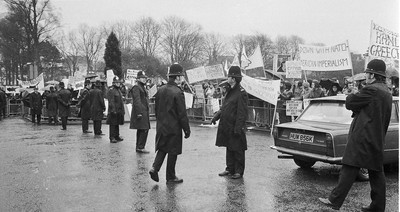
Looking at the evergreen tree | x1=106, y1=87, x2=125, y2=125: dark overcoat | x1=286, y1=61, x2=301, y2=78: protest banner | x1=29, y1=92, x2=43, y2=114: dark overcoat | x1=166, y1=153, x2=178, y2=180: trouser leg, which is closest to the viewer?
x1=166, y1=153, x2=178, y2=180: trouser leg

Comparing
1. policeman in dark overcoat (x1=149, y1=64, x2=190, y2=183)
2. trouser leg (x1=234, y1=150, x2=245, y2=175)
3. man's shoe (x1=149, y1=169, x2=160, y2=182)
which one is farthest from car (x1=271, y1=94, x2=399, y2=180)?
man's shoe (x1=149, y1=169, x2=160, y2=182)

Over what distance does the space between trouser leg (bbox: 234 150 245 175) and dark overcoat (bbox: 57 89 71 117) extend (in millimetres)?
10419

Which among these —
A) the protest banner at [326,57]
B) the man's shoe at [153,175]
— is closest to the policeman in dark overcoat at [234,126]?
the man's shoe at [153,175]

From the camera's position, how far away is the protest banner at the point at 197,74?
18.0 m

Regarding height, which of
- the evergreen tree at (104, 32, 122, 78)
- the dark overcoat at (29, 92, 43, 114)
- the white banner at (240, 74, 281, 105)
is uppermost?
the evergreen tree at (104, 32, 122, 78)

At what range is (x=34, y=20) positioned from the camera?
37219mm

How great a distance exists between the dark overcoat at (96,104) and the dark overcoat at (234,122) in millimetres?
7023

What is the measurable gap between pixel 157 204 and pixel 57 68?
57035 millimetres

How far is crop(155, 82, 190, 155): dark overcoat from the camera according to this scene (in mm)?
6555

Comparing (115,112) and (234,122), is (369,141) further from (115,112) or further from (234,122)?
(115,112)

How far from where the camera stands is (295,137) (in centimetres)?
739

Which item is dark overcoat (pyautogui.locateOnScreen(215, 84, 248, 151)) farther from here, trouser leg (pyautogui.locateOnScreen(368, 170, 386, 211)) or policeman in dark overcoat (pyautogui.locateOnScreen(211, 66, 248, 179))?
trouser leg (pyautogui.locateOnScreen(368, 170, 386, 211))

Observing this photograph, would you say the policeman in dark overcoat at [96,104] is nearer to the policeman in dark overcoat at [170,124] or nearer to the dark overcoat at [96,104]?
the dark overcoat at [96,104]

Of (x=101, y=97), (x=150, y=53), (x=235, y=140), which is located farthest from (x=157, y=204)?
(x=150, y=53)
